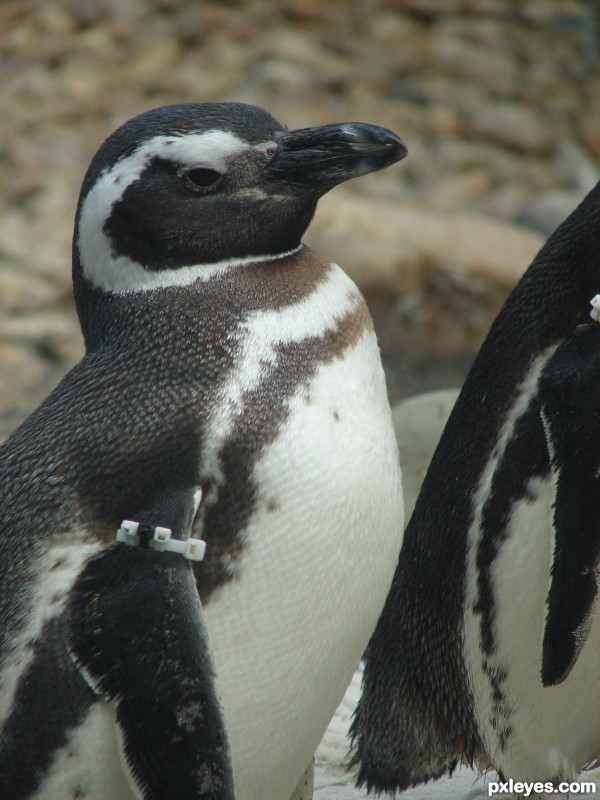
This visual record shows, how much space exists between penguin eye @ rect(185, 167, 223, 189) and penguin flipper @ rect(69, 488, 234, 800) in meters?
0.62

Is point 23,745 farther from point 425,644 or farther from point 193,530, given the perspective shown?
point 425,644

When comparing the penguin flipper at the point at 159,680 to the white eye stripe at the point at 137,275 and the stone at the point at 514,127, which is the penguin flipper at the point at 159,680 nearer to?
the white eye stripe at the point at 137,275

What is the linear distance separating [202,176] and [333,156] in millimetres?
226

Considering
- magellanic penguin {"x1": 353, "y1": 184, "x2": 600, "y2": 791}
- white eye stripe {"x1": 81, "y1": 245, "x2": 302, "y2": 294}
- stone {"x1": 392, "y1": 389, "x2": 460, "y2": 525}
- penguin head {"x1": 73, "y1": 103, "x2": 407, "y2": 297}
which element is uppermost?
penguin head {"x1": 73, "y1": 103, "x2": 407, "y2": 297}

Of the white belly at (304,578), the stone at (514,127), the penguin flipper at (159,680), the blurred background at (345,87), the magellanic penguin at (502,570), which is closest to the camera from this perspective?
the penguin flipper at (159,680)

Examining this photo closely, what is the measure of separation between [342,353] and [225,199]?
0.32 meters

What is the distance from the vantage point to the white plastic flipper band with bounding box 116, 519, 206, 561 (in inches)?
71.0

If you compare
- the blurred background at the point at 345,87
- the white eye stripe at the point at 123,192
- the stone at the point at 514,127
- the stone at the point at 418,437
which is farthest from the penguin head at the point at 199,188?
the stone at the point at 514,127

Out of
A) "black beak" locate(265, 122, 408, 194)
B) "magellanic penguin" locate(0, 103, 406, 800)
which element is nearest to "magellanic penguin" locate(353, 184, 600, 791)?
"magellanic penguin" locate(0, 103, 406, 800)

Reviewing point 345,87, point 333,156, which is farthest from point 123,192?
point 345,87

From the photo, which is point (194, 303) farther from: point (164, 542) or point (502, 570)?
point (502, 570)

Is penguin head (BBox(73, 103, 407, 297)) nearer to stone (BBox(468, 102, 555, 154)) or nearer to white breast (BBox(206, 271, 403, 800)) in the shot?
white breast (BBox(206, 271, 403, 800))

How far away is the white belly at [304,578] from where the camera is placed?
1912mm

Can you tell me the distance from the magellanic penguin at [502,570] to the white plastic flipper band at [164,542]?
0.68 m
